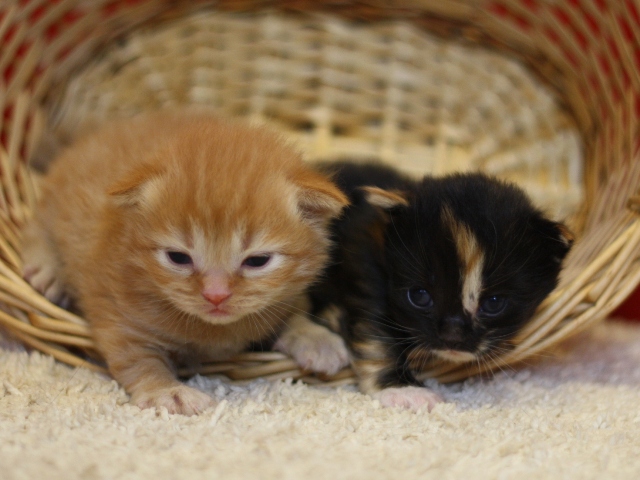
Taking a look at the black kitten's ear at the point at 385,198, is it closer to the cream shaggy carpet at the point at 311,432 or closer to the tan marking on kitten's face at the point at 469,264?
the tan marking on kitten's face at the point at 469,264

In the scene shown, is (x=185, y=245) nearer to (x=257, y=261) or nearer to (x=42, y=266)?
(x=257, y=261)

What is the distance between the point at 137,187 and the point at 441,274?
77 cm

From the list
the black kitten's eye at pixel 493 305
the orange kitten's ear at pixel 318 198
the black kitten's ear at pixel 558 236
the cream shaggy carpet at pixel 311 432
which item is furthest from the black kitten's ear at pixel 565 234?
the orange kitten's ear at pixel 318 198

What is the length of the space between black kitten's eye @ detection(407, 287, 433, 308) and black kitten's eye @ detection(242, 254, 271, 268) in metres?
0.40

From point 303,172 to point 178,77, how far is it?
1.37 meters

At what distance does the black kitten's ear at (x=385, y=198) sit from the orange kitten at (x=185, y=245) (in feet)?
0.39

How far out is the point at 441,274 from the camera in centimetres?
160

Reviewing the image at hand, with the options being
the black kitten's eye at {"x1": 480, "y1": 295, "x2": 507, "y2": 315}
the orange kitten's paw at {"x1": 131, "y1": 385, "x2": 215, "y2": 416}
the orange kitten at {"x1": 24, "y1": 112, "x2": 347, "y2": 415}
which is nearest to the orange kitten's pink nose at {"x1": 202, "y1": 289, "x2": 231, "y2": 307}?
the orange kitten at {"x1": 24, "y1": 112, "x2": 347, "y2": 415}

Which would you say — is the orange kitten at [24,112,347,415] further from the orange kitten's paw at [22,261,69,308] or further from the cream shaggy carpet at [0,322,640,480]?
the cream shaggy carpet at [0,322,640,480]

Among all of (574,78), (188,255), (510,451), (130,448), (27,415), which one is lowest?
(27,415)

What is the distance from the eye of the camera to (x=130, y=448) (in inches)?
50.9

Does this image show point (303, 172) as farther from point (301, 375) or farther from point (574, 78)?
point (574, 78)

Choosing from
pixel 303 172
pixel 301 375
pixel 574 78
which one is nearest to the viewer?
pixel 303 172

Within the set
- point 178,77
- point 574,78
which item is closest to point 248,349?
point 178,77
